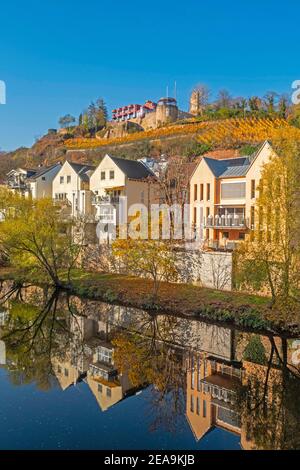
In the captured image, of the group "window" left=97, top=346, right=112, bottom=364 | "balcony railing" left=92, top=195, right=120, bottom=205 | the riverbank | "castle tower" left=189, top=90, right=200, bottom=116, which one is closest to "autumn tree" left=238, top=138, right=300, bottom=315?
the riverbank

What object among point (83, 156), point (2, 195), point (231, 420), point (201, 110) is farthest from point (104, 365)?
point (201, 110)

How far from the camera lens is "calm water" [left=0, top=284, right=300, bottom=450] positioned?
1009 centimetres

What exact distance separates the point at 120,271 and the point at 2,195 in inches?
401

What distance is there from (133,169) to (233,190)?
1094 centimetres

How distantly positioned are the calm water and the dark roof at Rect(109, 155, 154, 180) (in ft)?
59.5

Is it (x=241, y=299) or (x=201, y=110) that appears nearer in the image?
(x=241, y=299)

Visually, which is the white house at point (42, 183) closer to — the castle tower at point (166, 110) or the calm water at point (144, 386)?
the calm water at point (144, 386)

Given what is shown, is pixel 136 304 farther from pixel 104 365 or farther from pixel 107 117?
pixel 107 117

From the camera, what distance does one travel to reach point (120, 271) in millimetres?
28406

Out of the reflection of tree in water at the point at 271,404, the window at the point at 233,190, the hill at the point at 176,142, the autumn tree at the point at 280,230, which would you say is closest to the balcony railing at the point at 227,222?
the window at the point at 233,190

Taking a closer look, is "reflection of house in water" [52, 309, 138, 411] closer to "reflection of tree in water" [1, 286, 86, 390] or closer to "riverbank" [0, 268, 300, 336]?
"reflection of tree in water" [1, 286, 86, 390]

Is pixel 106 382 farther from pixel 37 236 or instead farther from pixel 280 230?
pixel 37 236

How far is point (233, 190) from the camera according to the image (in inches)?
1160

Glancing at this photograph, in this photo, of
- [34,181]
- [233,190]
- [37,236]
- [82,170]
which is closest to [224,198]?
[233,190]
